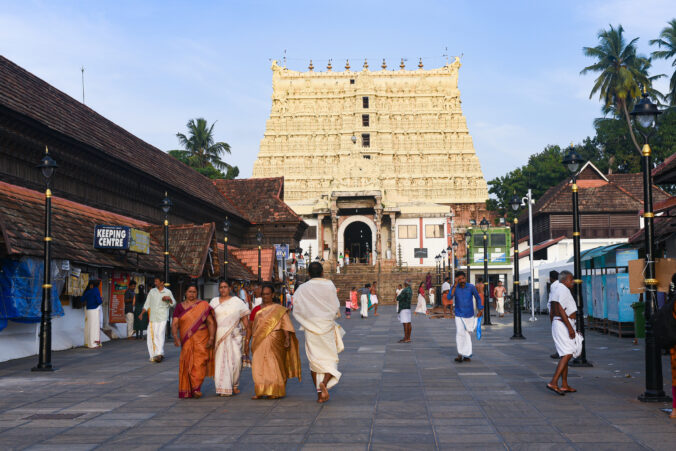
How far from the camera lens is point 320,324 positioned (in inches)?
379

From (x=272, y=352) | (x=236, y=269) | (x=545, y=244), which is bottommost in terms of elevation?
(x=272, y=352)

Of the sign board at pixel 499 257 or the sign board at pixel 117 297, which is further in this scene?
the sign board at pixel 499 257

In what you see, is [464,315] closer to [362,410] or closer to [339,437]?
[362,410]

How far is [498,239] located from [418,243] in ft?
44.1

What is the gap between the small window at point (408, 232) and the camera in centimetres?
6894

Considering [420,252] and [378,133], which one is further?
[378,133]

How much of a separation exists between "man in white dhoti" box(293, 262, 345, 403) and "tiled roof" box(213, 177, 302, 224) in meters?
34.5

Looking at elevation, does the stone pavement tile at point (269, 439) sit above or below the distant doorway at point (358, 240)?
below

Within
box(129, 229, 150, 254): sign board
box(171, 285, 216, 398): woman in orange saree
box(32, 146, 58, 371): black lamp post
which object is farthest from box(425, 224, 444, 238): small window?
box(171, 285, 216, 398): woman in orange saree

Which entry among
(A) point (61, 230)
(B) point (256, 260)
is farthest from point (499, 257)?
(A) point (61, 230)

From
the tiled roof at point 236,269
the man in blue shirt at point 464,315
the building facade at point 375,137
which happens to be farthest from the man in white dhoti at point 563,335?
the building facade at point 375,137

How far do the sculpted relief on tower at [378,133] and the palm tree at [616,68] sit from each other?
1954cm

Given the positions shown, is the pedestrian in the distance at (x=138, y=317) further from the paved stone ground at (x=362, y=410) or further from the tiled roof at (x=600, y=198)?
the tiled roof at (x=600, y=198)

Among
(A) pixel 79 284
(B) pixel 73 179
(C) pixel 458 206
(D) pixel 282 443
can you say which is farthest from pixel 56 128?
(C) pixel 458 206
